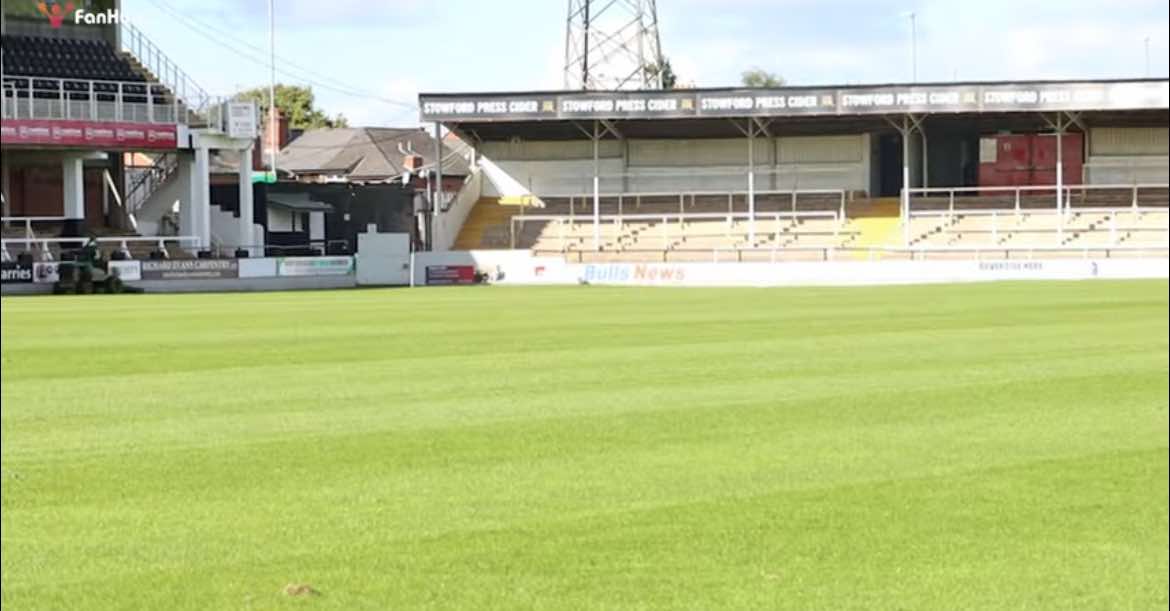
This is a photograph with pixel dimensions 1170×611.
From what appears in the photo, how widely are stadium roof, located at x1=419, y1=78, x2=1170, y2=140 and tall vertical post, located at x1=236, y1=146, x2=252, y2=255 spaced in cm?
590

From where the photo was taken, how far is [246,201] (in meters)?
54.0

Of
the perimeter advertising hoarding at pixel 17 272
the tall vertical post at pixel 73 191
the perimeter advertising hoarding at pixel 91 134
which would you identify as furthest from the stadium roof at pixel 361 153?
the perimeter advertising hoarding at pixel 17 272

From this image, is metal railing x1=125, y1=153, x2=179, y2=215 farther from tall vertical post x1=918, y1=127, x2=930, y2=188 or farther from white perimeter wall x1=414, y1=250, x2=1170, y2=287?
tall vertical post x1=918, y1=127, x2=930, y2=188

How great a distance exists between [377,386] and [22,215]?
40.9 meters

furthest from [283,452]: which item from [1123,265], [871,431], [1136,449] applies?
[1123,265]

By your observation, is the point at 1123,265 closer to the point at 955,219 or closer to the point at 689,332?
the point at 955,219

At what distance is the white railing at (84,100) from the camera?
49344 mm

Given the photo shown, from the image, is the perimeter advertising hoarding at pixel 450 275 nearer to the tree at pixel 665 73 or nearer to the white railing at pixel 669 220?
the white railing at pixel 669 220

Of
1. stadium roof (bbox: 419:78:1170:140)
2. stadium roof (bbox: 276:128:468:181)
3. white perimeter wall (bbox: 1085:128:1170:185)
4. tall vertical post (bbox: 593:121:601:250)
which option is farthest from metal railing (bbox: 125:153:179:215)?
white perimeter wall (bbox: 1085:128:1170:185)

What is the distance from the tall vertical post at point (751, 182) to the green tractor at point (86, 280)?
1951 centimetres

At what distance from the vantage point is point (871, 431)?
37.4ft

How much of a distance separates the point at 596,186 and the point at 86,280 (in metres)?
19.0

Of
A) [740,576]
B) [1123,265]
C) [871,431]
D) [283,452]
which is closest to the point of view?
[740,576]

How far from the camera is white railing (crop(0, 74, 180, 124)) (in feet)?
162
